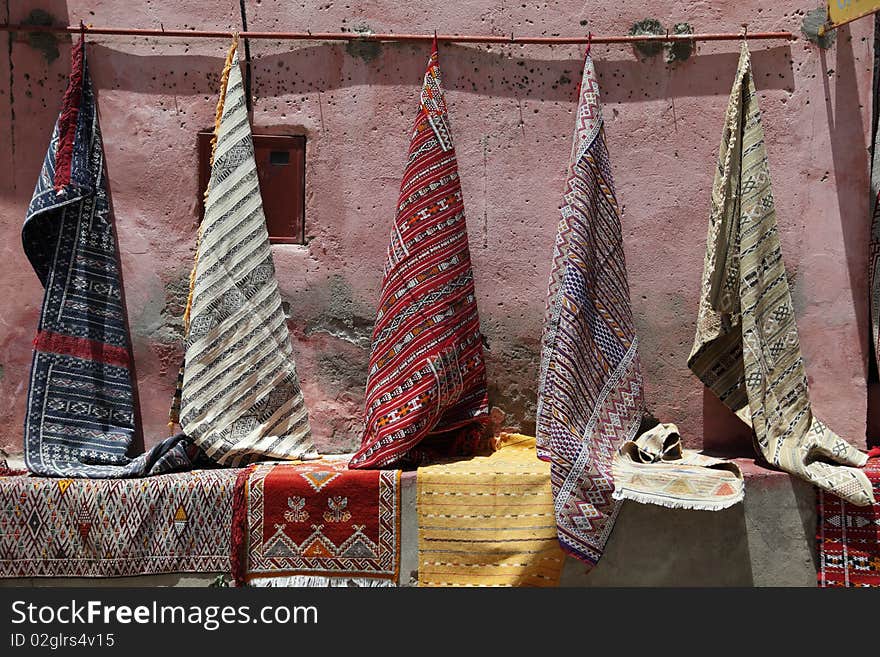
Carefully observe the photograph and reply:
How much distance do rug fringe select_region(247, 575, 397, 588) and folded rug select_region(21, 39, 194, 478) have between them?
50 cm

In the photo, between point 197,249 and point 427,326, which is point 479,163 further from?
point 197,249

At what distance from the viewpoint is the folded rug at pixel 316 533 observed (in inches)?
120

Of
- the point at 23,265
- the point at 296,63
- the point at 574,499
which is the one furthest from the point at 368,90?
the point at 574,499

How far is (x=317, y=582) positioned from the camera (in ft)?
9.95

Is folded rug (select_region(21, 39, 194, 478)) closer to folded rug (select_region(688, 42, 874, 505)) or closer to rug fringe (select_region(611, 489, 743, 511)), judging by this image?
rug fringe (select_region(611, 489, 743, 511))

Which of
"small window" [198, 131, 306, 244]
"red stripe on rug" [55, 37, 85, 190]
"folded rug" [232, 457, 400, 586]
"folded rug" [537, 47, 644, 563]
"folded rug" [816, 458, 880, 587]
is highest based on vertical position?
"red stripe on rug" [55, 37, 85, 190]

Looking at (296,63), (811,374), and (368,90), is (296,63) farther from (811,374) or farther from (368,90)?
(811,374)

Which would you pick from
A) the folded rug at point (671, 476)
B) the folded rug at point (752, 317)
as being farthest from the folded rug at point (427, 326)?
the folded rug at point (752, 317)

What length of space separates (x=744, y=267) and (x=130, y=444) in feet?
7.42

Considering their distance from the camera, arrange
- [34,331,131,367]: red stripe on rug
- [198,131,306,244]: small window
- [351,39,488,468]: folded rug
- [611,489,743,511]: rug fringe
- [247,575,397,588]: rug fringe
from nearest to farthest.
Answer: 1. [611,489,743,511]: rug fringe
2. [247,575,397,588]: rug fringe
3. [351,39,488,468]: folded rug
4. [34,331,131,367]: red stripe on rug
5. [198,131,306,244]: small window


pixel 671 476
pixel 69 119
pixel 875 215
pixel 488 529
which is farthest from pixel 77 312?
pixel 875 215

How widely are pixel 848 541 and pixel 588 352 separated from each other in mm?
1033

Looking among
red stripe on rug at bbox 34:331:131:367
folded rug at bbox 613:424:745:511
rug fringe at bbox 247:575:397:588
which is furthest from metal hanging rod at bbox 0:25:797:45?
rug fringe at bbox 247:575:397:588

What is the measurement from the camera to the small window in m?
3.51
